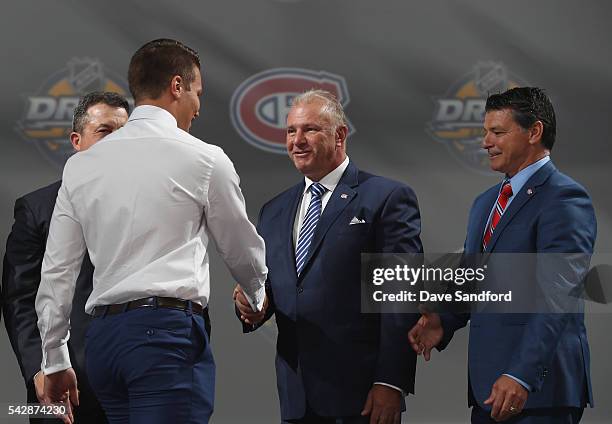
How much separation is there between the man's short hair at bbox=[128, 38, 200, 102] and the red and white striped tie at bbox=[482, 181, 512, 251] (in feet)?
4.23

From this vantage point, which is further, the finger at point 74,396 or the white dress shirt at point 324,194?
the white dress shirt at point 324,194

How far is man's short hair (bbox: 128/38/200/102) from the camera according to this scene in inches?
115

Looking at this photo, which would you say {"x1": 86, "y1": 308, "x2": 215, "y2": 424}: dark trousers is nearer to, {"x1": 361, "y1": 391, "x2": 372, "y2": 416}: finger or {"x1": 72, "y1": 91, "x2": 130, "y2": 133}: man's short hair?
{"x1": 361, "y1": 391, "x2": 372, "y2": 416}: finger

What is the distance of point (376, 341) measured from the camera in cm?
352

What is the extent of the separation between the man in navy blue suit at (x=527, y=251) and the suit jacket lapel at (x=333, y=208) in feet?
1.56

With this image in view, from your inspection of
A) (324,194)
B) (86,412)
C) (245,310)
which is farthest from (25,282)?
(324,194)

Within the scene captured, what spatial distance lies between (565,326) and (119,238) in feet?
5.17

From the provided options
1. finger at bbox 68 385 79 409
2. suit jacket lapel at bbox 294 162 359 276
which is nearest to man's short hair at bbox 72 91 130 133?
suit jacket lapel at bbox 294 162 359 276

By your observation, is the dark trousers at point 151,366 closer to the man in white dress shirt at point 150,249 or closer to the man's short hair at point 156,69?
the man in white dress shirt at point 150,249

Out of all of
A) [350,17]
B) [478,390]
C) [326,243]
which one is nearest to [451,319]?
[478,390]

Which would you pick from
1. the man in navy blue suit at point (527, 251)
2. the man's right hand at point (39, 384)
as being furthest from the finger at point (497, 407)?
the man's right hand at point (39, 384)

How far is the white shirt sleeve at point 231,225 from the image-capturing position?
280 centimetres

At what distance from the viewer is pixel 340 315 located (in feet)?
11.5

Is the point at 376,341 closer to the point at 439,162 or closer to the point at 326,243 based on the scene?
the point at 326,243
